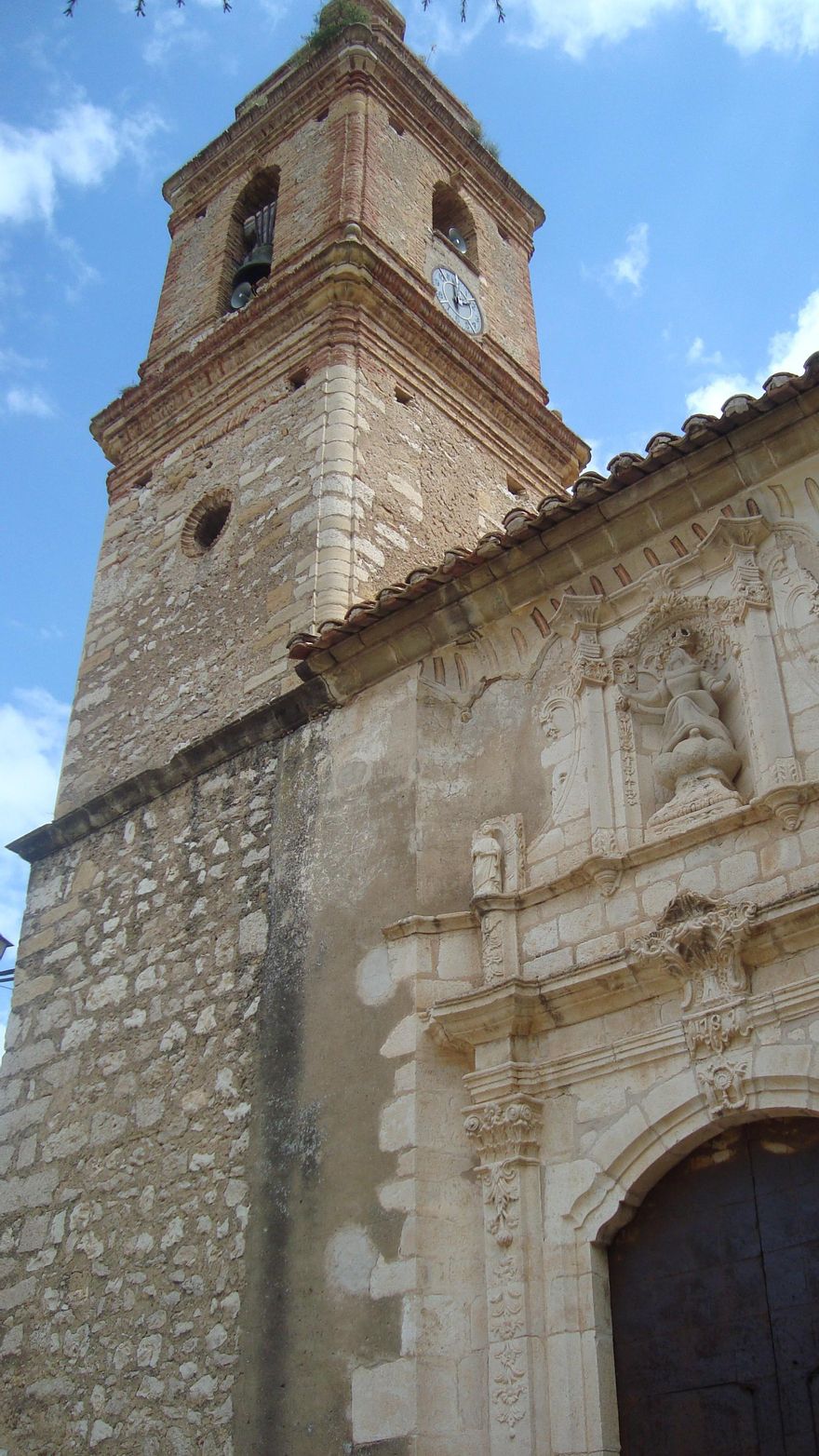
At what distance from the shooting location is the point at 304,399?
9977 millimetres

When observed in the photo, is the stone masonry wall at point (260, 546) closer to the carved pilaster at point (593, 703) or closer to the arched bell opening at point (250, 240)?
the carved pilaster at point (593, 703)

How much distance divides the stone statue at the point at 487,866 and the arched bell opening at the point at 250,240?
6.82 meters

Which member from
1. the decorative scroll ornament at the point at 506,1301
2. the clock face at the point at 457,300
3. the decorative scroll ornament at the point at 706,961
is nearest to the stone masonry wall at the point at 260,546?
the clock face at the point at 457,300

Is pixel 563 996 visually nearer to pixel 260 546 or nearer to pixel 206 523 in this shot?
pixel 260 546

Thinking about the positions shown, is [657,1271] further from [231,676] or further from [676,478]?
[231,676]

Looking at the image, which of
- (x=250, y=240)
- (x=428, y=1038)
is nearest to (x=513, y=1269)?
(x=428, y=1038)

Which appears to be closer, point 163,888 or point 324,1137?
point 324,1137

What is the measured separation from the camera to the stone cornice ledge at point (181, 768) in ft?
25.7

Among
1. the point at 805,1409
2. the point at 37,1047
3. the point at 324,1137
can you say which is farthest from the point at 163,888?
the point at 805,1409

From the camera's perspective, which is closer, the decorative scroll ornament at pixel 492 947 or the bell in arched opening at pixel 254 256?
the decorative scroll ornament at pixel 492 947

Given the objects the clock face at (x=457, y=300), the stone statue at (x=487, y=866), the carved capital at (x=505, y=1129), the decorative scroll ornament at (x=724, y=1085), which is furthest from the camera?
the clock face at (x=457, y=300)

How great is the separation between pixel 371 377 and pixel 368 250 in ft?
3.60

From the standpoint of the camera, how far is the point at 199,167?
13719 mm

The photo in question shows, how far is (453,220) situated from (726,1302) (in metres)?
10.8
